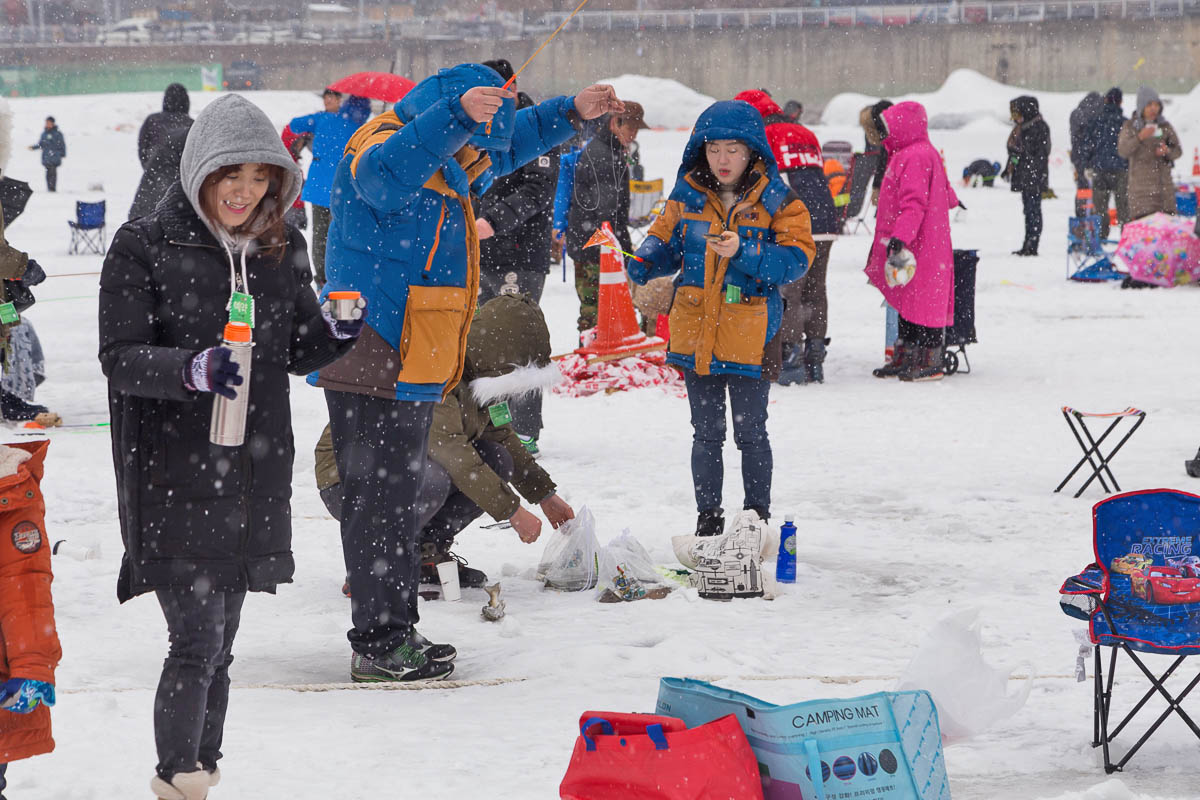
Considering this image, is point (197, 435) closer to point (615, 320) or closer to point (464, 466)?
point (464, 466)

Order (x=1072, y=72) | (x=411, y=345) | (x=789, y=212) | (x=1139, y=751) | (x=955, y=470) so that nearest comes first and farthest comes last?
1. (x=1139, y=751)
2. (x=411, y=345)
3. (x=789, y=212)
4. (x=955, y=470)
5. (x=1072, y=72)

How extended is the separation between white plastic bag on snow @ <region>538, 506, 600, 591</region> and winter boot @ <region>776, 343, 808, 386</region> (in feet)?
16.2

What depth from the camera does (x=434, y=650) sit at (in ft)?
14.4

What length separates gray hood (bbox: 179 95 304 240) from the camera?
2.99m

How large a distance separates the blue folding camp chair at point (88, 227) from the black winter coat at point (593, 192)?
940 centimetres

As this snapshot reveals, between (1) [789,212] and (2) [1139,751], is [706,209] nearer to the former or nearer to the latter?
(1) [789,212]

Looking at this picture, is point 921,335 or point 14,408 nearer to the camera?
point 14,408

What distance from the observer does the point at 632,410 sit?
30.3 feet

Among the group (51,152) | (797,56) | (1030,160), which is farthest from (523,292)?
(797,56)

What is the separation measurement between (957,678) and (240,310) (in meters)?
1.99

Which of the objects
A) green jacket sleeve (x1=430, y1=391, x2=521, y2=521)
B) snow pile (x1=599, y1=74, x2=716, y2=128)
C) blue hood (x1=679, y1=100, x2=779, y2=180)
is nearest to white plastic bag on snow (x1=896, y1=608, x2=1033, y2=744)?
green jacket sleeve (x1=430, y1=391, x2=521, y2=521)

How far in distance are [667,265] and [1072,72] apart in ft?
168

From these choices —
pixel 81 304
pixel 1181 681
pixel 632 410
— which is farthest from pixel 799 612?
pixel 81 304

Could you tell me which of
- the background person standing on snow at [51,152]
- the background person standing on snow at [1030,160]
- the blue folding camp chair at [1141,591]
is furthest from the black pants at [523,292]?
the background person standing on snow at [51,152]
